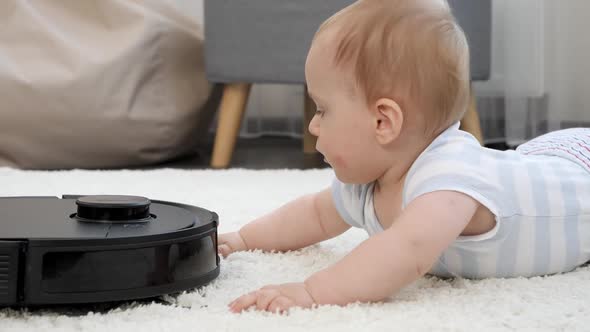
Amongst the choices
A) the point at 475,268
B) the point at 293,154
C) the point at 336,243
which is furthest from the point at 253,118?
the point at 475,268

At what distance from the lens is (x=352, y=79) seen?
25.2 inches

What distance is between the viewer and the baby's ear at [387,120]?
0.63 m

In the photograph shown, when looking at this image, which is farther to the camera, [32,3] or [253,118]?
[253,118]

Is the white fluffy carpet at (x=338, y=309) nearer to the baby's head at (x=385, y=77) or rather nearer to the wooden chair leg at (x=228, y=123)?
the baby's head at (x=385, y=77)

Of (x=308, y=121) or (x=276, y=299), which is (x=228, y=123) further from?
(x=276, y=299)

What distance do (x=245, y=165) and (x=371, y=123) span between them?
4.09 feet

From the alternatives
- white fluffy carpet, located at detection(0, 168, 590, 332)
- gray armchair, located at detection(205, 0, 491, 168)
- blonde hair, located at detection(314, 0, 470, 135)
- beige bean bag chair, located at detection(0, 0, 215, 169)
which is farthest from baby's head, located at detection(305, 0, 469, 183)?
beige bean bag chair, located at detection(0, 0, 215, 169)

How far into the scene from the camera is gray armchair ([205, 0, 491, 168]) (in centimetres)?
168

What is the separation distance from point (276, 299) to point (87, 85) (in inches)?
48.3

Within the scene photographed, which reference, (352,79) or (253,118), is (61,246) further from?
(253,118)

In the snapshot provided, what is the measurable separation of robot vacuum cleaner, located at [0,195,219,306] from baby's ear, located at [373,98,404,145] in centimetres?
16

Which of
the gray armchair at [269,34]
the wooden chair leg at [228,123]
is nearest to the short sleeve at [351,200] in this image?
the gray armchair at [269,34]

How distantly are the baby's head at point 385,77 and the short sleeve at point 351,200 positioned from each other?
0.24 ft

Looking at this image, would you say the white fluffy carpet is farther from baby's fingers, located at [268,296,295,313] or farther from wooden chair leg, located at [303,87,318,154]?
wooden chair leg, located at [303,87,318,154]
